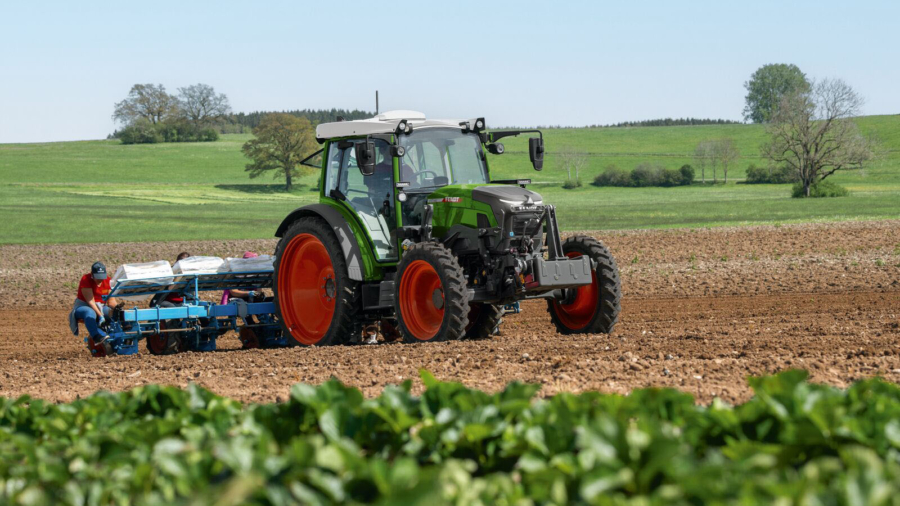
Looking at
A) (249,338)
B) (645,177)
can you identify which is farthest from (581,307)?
(645,177)

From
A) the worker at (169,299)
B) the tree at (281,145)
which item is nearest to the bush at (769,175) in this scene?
the tree at (281,145)

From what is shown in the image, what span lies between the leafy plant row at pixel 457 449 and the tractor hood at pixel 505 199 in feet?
17.4

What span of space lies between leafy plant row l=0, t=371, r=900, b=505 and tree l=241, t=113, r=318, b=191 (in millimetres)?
66535

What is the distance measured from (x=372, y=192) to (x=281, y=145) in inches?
2416

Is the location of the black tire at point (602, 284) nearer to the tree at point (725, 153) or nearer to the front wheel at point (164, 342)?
the front wheel at point (164, 342)

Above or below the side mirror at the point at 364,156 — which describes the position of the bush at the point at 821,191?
below

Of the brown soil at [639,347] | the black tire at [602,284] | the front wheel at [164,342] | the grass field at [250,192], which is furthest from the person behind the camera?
the grass field at [250,192]

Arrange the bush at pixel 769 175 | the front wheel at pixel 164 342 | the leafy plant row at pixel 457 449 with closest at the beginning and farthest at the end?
the leafy plant row at pixel 457 449 → the front wheel at pixel 164 342 → the bush at pixel 769 175

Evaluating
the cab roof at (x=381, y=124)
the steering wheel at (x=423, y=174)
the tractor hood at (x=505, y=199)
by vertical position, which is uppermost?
the cab roof at (x=381, y=124)

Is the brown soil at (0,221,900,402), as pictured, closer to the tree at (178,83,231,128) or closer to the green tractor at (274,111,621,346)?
the green tractor at (274,111,621,346)

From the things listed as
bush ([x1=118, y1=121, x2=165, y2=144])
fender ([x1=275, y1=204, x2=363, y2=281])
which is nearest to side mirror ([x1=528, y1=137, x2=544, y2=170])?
fender ([x1=275, y1=204, x2=363, y2=281])

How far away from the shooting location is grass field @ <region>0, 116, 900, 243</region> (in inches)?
1508

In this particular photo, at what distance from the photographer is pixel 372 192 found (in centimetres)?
1081

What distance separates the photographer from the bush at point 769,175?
238 ft
